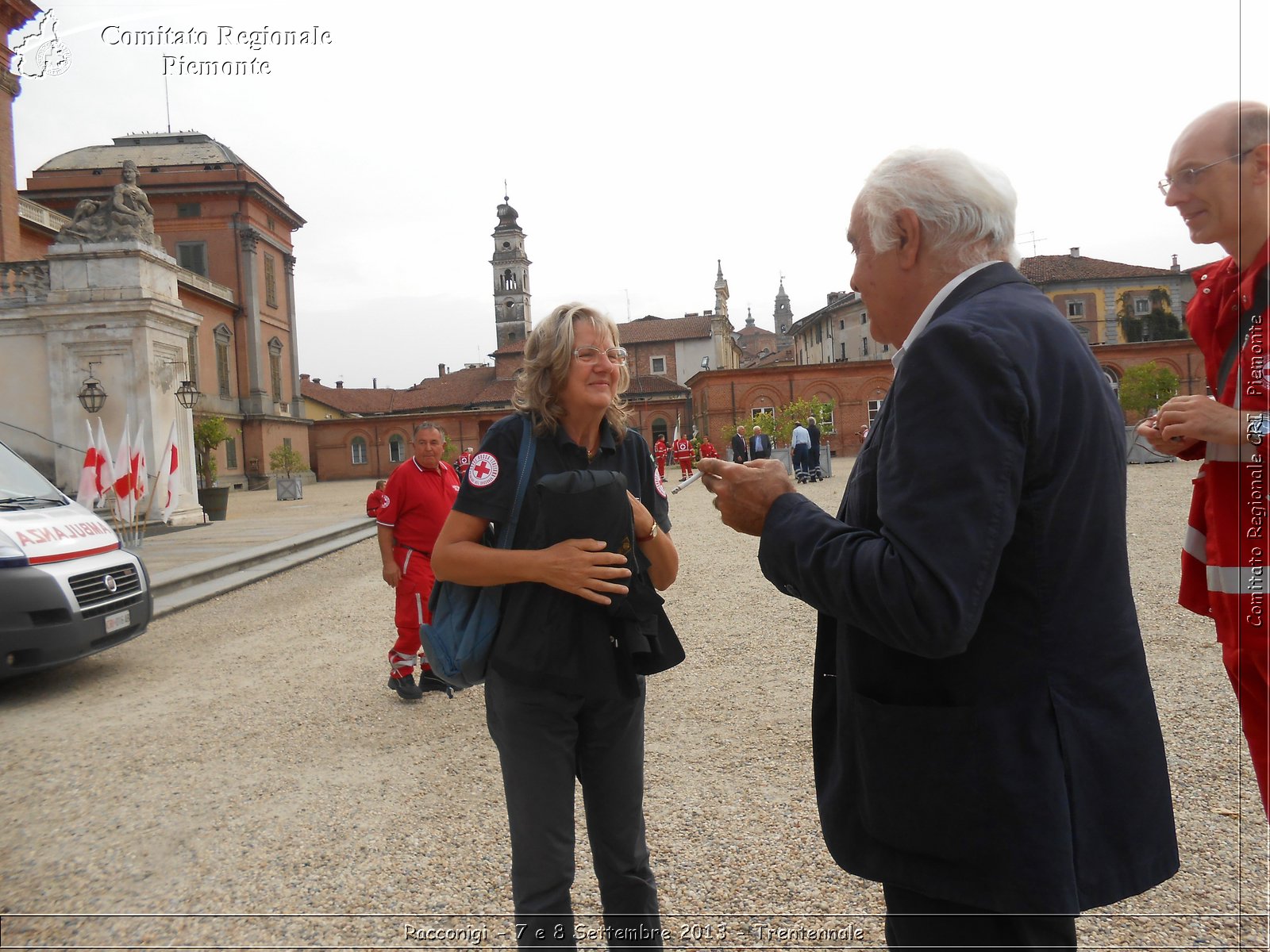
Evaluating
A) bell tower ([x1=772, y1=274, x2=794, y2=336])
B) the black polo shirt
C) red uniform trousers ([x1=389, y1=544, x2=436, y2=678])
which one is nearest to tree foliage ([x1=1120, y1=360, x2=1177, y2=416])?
red uniform trousers ([x1=389, y1=544, x2=436, y2=678])

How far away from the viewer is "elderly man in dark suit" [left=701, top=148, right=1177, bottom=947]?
4.51 ft

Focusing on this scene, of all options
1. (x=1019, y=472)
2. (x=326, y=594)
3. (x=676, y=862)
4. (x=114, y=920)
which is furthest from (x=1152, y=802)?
(x=326, y=594)

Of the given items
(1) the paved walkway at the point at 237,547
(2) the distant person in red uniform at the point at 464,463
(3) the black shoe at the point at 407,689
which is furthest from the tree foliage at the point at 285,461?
(3) the black shoe at the point at 407,689

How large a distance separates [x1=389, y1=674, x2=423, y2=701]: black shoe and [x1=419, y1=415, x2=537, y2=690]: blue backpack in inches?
139

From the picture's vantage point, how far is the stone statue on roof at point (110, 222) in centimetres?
1788

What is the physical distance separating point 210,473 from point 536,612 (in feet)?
82.2

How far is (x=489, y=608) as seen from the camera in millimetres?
2461

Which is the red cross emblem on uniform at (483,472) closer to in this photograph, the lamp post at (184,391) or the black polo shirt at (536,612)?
the black polo shirt at (536,612)

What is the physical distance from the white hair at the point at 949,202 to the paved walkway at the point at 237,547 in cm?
945

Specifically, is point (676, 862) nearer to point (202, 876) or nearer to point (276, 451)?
point (202, 876)

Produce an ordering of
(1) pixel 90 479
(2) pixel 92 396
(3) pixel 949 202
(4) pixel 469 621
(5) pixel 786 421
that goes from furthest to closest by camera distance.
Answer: (5) pixel 786 421 → (2) pixel 92 396 → (1) pixel 90 479 → (4) pixel 469 621 → (3) pixel 949 202

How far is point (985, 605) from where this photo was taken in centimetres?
146

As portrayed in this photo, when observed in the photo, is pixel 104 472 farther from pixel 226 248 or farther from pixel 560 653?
pixel 226 248

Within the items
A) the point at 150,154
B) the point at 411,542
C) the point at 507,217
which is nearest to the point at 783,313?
the point at 507,217
